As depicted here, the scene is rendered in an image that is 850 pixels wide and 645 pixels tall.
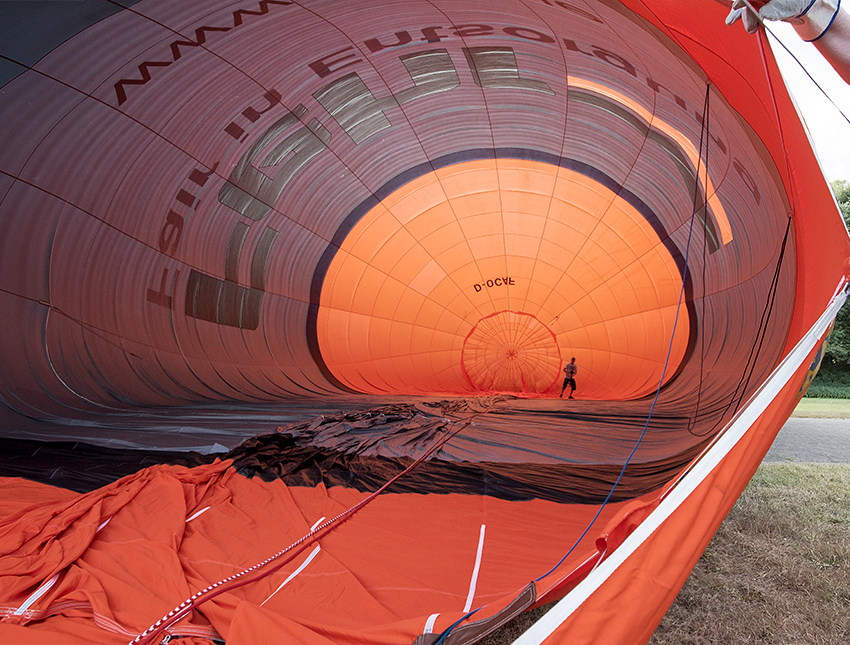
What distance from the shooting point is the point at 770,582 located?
202 centimetres

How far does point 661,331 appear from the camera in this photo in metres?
4.86

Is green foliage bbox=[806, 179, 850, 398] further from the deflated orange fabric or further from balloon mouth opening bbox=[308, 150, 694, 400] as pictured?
the deflated orange fabric

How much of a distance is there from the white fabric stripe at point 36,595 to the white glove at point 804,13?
2.62 meters

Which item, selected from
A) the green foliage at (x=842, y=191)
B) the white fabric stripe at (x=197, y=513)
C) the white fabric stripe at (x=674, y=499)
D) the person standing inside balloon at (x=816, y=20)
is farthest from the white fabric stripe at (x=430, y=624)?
the green foliage at (x=842, y=191)

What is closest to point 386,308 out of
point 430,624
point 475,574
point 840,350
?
point 475,574

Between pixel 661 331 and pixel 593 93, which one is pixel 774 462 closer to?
pixel 661 331

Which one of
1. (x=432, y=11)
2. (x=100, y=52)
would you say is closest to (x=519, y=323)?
(x=432, y=11)

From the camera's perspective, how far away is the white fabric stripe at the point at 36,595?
153 cm

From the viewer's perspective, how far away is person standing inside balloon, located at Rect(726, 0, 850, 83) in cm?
144

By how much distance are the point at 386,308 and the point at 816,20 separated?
4.33 metres

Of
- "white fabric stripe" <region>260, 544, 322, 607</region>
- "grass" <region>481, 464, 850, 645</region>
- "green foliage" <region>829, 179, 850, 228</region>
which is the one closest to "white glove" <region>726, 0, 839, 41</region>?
"grass" <region>481, 464, 850, 645</region>

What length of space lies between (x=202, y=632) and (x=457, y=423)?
268cm

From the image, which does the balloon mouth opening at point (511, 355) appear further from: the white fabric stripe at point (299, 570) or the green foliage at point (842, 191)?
the green foliage at point (842, 191)

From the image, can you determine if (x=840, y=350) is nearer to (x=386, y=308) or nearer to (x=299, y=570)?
(x=386, y=308)
